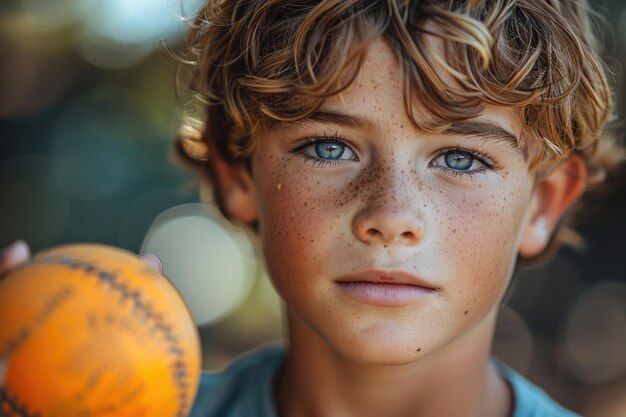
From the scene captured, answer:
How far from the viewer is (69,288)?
5.81 ft

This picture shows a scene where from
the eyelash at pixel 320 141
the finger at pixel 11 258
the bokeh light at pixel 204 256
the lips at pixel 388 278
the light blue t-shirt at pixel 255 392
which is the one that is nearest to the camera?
the finger at pixel 11 258

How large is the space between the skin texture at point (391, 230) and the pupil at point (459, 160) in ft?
0.04

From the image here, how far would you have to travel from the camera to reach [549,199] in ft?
8.39

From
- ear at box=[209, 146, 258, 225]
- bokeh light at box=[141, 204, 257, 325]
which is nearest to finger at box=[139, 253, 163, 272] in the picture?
ear at box=[209, 146, 258, 225]

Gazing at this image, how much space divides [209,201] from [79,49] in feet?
10.5

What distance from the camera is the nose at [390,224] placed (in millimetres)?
1974

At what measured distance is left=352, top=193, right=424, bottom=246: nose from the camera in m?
1.97

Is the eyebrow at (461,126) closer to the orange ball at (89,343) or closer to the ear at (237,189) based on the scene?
the ear at (237,189)

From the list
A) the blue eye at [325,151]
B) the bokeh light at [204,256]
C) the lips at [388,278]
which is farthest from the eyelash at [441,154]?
the bokeh light at [204,256]

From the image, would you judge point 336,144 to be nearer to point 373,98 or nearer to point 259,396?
point 373,98

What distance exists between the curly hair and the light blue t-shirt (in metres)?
0.69

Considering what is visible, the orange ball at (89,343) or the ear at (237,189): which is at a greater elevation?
the orange ball at (89,343)

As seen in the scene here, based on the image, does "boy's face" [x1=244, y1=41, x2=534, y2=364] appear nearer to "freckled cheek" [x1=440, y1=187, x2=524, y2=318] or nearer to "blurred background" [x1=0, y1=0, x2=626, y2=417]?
"freckled cheek" [x1=440, y1=187, x2=524, y2=318]

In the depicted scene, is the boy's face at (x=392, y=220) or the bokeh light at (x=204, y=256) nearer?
the boy's face at (x=392, y=220)
